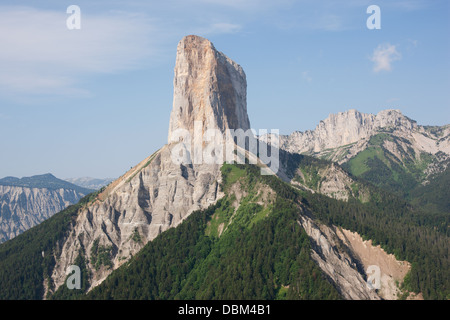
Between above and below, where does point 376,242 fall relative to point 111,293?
above

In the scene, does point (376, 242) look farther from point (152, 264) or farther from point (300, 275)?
point (152, 264)
